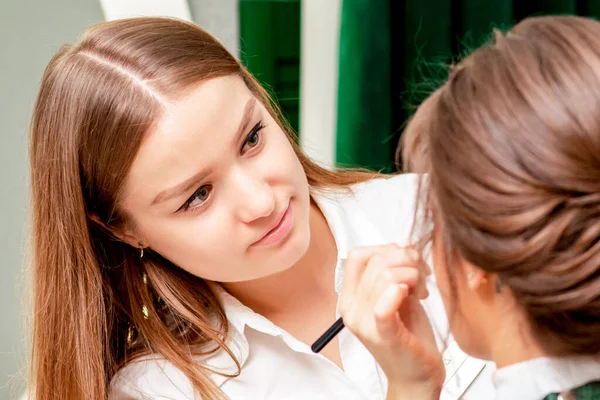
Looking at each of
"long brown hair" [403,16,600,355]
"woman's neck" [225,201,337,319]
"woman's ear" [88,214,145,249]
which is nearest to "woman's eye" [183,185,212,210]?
"woman's ear" [88,214,145,249]

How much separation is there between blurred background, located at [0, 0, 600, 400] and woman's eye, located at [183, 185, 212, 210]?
18.3 inches

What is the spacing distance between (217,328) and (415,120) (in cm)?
49

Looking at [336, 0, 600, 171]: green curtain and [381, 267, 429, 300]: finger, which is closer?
[381, 267, 429, 300]: finger

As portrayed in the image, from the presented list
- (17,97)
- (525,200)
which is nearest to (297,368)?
(525,200)

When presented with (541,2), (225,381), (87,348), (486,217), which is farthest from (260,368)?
(541,2)

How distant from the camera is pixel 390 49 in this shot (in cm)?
120

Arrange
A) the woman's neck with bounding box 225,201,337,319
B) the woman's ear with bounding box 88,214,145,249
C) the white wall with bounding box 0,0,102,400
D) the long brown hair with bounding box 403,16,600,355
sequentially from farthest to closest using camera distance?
the white wall with bounding box 0,0,102,400 < the woman's neck with bounding box 225,201,337,319 < the woman's ear with bounding box 88,214,145,249 < the long brown hair with bounding box 403,16,600,355

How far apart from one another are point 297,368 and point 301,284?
5.0 inches

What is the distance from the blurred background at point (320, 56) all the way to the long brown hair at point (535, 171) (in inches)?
21.9

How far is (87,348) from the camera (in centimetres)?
92

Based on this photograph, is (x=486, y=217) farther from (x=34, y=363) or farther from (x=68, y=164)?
(x=34, y=363)

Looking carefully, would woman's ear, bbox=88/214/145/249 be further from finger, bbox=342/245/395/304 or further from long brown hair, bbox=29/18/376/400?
finger, bbox=342/245/395/304

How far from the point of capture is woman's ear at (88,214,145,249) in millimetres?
874

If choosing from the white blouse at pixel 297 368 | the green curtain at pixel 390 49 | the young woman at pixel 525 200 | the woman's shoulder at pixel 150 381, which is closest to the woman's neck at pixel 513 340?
the young woman at pixel 525 200
